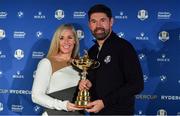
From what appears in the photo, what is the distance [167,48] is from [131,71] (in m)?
0.92

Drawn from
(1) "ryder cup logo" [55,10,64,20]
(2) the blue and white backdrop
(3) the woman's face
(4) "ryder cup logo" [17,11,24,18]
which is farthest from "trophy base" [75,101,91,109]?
(4) "ryder cup logo" [17,11,24,18]

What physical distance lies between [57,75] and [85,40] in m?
0.84

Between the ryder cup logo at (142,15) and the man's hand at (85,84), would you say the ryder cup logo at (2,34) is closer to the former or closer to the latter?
the ryder cup logo at (142,15)

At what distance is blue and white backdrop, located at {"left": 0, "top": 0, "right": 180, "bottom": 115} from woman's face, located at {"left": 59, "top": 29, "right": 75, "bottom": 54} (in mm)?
709

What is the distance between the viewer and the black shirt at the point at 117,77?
91.0 inches

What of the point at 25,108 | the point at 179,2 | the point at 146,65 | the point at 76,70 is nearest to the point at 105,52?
the point at 76,70

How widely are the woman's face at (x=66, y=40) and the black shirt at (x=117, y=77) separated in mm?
250

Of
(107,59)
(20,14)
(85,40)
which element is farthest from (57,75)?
(20,14)

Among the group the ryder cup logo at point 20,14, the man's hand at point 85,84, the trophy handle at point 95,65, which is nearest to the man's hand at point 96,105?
the man's hand at point 85,84

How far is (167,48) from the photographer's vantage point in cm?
Answer: 314

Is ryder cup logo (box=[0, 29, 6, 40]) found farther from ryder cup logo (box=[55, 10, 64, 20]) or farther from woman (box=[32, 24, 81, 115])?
woman (box=[32, 24, 81, 115])

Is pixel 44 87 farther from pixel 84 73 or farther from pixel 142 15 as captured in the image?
pixel 142 15

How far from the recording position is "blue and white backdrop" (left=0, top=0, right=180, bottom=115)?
10.3ft

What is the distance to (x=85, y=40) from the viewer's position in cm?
332
